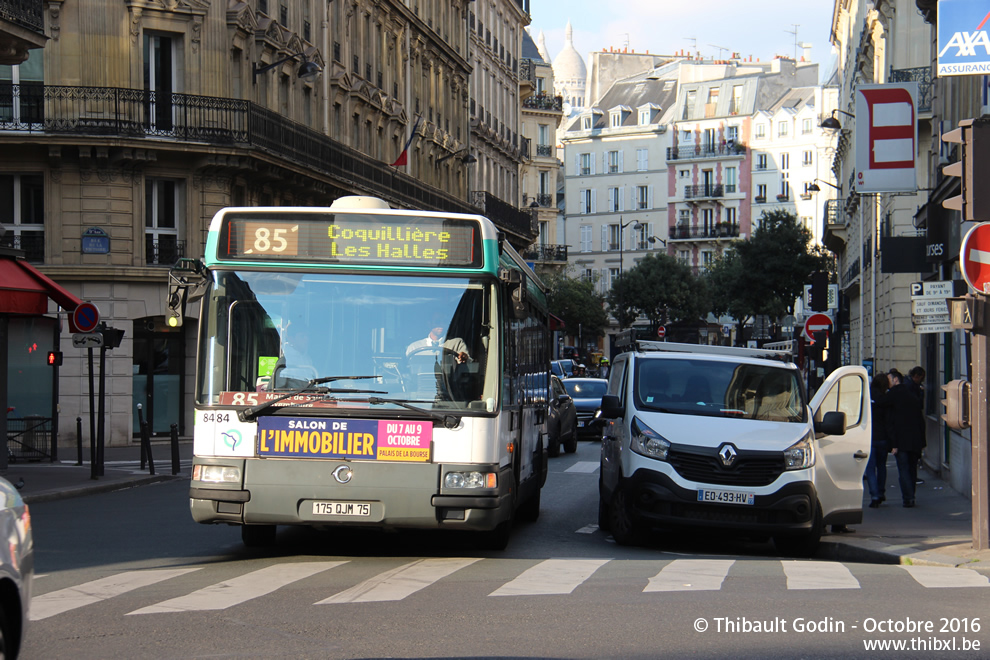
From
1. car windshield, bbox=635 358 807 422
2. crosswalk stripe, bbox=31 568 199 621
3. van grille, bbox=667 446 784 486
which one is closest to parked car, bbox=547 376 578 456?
car windshield, bbox=635 358 807 422

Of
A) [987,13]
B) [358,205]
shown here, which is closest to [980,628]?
[358,205]

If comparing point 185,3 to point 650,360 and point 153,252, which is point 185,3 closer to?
point 153,252

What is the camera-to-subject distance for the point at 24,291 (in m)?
21.2

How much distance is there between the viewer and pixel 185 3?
31.0 metres

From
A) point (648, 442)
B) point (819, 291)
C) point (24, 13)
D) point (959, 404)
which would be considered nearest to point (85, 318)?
point (24, 13)

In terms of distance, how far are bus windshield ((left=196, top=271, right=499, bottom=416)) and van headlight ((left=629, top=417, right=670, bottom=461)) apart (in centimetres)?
242

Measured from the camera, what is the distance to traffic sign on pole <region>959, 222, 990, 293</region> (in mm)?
11656

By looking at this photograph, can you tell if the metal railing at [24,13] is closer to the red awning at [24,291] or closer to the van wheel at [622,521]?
the red awning at [24,291]

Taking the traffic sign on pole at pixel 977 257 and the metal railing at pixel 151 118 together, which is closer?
the traffic sign on pole at pixel 977 257

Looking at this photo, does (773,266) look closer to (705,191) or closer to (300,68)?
(705,191)

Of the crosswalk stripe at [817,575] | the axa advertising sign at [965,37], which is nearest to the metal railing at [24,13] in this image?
the axa advertising sign at [965,37]

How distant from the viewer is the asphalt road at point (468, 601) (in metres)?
7.06

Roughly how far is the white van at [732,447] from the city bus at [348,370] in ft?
7.10

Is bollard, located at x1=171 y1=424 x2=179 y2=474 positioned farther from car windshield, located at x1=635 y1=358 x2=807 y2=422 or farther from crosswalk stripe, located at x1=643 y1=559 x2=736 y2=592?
crosswalk stripe, located at x1=643 y1=559 x2=736 y2=592
